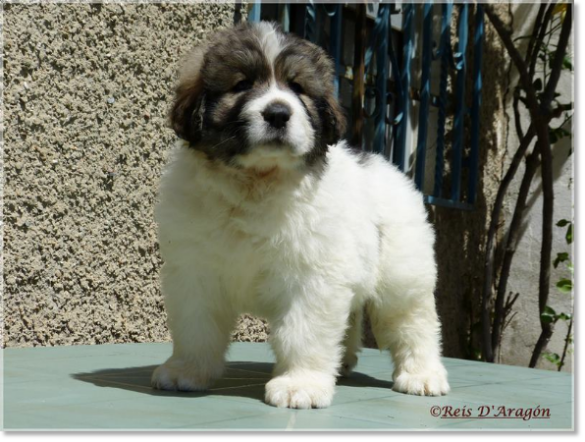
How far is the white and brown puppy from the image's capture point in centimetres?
307

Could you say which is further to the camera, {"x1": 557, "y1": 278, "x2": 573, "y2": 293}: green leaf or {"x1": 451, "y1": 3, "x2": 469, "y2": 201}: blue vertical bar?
{"x1": 451, "y1": 3, "x2": 469, "y2": 201}: blue vertical bar

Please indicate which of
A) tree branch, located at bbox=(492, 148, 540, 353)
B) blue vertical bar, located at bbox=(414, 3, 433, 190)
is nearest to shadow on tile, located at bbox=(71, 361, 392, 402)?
A: blue vertical bar, located at bbox=(414, 3, 433, 190)

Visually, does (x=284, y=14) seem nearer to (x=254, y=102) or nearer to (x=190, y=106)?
(x=190, y=106)

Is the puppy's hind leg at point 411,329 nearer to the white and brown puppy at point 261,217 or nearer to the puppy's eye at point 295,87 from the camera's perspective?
the white and brown puppy at point 261,217

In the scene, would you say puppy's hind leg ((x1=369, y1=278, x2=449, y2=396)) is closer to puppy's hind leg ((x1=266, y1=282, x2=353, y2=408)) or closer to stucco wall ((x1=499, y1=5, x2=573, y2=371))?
puppy's hind leg ((x1=266, y1=282, x2=353, y2=408))

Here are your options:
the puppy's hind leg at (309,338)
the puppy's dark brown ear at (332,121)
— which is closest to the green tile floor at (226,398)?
the puppy's hind leg at (309,338)

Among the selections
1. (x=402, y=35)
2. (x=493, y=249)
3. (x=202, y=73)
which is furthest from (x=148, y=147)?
(x=493, y=249)

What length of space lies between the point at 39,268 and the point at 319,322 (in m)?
1.85

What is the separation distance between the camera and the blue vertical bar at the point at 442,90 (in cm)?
668

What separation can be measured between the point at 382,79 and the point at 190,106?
316 centimetres

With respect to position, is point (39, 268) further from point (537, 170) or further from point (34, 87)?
point (537, 170)

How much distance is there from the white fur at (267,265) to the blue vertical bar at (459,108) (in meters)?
3.54

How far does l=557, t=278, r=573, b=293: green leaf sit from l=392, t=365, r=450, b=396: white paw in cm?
335

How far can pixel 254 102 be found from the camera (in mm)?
3006
